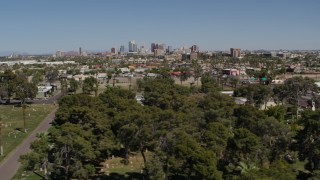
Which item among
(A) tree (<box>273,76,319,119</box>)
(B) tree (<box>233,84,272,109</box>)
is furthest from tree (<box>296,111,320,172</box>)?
(A) tree (<box>273,76,319,119</box>)

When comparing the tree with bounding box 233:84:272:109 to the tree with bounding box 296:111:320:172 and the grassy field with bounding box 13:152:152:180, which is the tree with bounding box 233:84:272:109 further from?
the grassy field with bounding box 13:152:152:180

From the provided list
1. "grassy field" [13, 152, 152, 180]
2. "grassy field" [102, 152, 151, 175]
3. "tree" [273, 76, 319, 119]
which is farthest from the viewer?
"tree" [273, 76, 319, 119]

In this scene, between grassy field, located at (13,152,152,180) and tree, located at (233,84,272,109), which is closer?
grassy field, located at (13,152,152,180)

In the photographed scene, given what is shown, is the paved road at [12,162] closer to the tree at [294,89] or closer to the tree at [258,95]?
the tree at [258,95]

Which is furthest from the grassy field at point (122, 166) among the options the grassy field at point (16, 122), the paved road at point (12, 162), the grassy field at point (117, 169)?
the grassy field at point (16, 122)

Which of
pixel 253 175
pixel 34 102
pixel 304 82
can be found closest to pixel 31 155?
pixel 253 175

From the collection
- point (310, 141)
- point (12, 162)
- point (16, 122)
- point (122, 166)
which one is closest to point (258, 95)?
point (310, 141)

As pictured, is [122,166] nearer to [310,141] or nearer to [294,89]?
[310,141]

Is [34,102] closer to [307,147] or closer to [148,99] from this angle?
[148,99]
